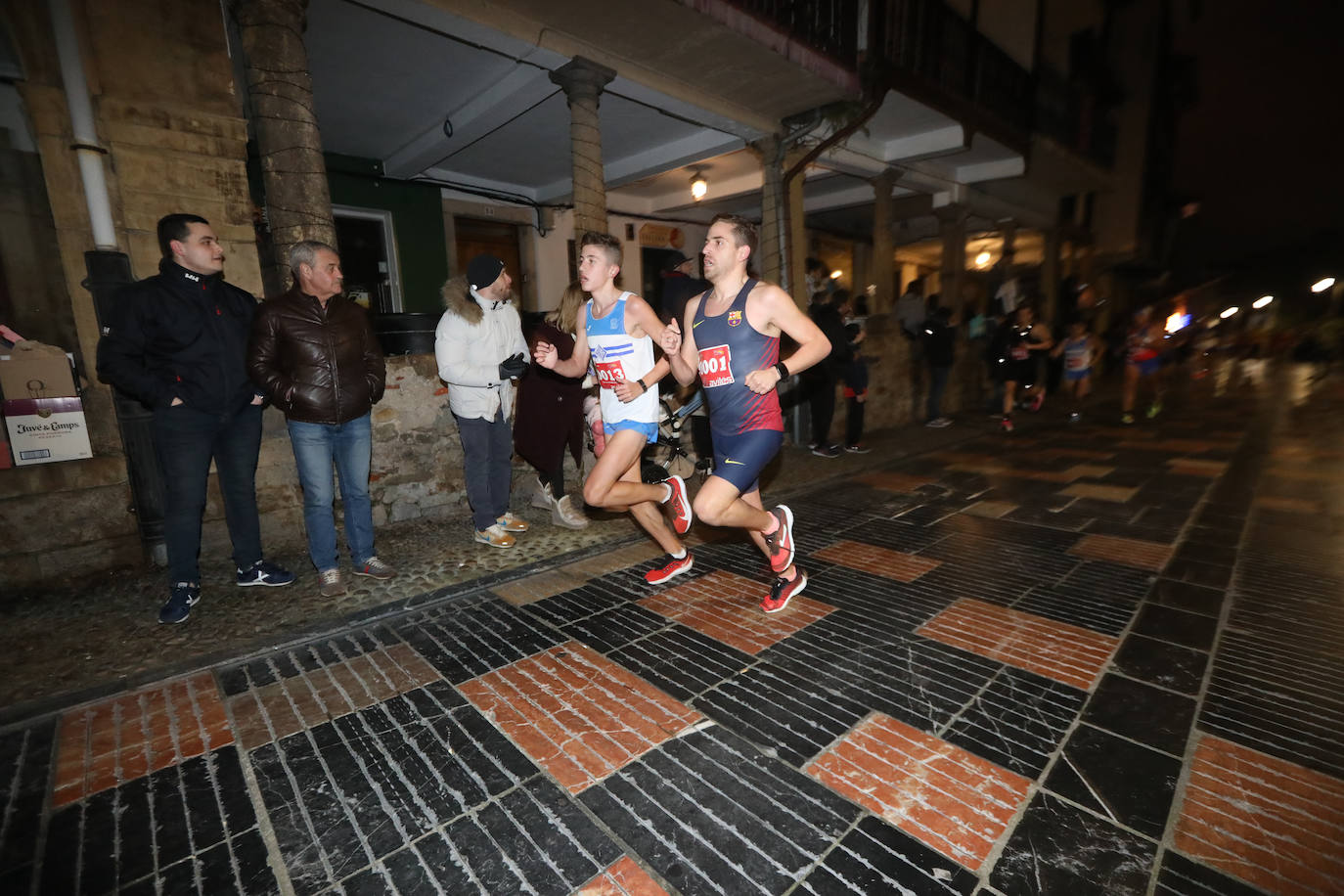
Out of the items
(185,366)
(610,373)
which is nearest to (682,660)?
(610,373)

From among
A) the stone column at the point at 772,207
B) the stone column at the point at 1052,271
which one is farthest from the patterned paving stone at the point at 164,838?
the stone column at the point at 1052,271

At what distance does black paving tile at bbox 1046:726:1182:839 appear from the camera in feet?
6.32

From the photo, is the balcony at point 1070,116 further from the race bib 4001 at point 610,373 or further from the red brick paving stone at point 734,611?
the red brick paving stone at point 734,611

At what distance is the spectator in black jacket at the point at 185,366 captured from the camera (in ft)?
11.0

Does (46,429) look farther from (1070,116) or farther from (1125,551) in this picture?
(1070,116)

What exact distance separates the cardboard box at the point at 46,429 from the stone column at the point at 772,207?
7.70 metres

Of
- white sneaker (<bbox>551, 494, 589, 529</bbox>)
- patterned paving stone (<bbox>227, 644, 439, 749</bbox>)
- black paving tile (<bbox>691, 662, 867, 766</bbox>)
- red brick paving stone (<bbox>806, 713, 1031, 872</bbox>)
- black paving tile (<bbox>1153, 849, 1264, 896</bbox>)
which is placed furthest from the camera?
white sneaker (<bbox>551, 494, 589, 529</bbox>)

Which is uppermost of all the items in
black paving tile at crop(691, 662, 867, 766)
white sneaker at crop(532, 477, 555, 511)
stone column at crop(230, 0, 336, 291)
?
stone column at crop(230, 0, 336, 291)

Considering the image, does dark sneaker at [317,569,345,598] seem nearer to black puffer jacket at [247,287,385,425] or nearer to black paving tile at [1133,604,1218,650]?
black puffer jacket at [247,287,385,425]

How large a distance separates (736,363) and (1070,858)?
2.44 m

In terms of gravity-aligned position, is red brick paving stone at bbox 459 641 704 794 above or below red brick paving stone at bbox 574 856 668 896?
above

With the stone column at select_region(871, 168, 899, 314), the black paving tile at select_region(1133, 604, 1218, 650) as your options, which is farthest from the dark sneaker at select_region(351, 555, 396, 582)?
the stone column at select_region(871, 168, 899, 314)

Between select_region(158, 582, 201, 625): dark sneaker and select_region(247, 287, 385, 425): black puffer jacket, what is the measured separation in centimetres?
118

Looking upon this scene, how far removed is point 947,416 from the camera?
1086 cm
